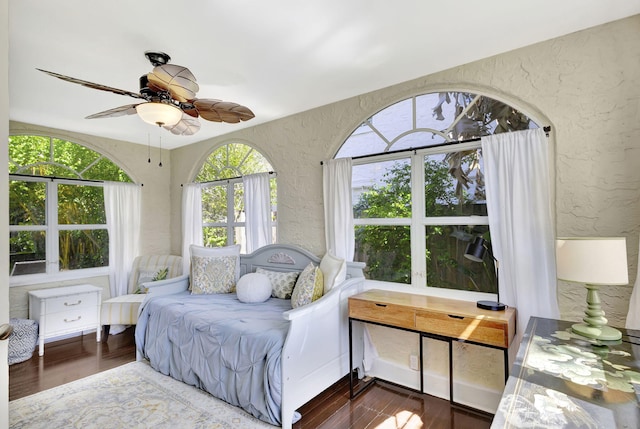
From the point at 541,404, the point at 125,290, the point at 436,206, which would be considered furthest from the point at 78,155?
the point at 541,404

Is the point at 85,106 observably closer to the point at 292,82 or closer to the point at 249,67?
the point at 249,67

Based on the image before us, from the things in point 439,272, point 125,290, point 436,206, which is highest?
point 436,206

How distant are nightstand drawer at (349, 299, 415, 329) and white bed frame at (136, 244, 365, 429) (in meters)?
0.17

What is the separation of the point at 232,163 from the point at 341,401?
122 inches

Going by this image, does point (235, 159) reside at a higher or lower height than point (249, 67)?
lower

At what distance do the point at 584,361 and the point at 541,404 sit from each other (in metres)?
0.53

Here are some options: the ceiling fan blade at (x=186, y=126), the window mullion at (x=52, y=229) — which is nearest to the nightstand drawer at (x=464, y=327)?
the ceiling fan blade at (x=186, y=126)

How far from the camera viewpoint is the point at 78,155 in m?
4.22

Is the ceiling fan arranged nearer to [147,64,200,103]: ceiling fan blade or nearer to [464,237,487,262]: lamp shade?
[147,64,200,103]: ceiling fan blade

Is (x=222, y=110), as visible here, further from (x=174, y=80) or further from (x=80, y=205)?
(x=80, y=205)

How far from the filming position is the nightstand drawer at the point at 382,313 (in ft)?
7.52

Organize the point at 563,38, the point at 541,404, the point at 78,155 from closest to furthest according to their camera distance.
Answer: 1. the point at 541,404
2. the point at 563,38
3. the point at 78,155

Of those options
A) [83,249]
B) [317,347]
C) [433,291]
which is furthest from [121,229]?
[433,291]

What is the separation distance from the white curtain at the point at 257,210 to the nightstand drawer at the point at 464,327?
6.77 feet
